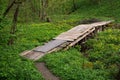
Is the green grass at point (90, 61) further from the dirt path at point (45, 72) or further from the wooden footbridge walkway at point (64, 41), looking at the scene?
the wooden footbridge walkway at point (64, 41)

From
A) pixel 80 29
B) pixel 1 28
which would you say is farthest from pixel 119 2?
pixel 1 28

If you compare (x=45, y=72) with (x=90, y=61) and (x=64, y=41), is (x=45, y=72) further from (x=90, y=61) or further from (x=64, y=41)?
(x=64, y=41)

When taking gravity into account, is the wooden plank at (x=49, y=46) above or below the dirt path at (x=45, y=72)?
above

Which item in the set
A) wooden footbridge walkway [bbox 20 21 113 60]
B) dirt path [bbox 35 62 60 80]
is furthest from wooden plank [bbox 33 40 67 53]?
dirt path [bbox 35 62 60 80]

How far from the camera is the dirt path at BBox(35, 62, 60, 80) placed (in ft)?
56.5

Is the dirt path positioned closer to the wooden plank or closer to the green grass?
the green grass

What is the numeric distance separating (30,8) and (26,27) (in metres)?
11.0

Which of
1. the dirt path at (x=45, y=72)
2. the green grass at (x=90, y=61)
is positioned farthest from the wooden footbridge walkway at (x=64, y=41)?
the dirt path at (x=45, y=72)

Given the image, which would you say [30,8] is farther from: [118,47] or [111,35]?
[118,47]

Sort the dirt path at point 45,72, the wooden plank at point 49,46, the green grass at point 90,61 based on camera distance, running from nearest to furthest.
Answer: the dirt path at point 45,72
the green grass at point 90,61
the wooden plank at point 49,46

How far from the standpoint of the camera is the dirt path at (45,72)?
17208mm

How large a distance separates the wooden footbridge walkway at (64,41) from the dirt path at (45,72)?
1181mm

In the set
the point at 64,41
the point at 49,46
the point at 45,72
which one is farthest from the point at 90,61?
the point at 45,72

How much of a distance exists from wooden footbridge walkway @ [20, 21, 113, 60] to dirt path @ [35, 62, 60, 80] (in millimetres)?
1181
